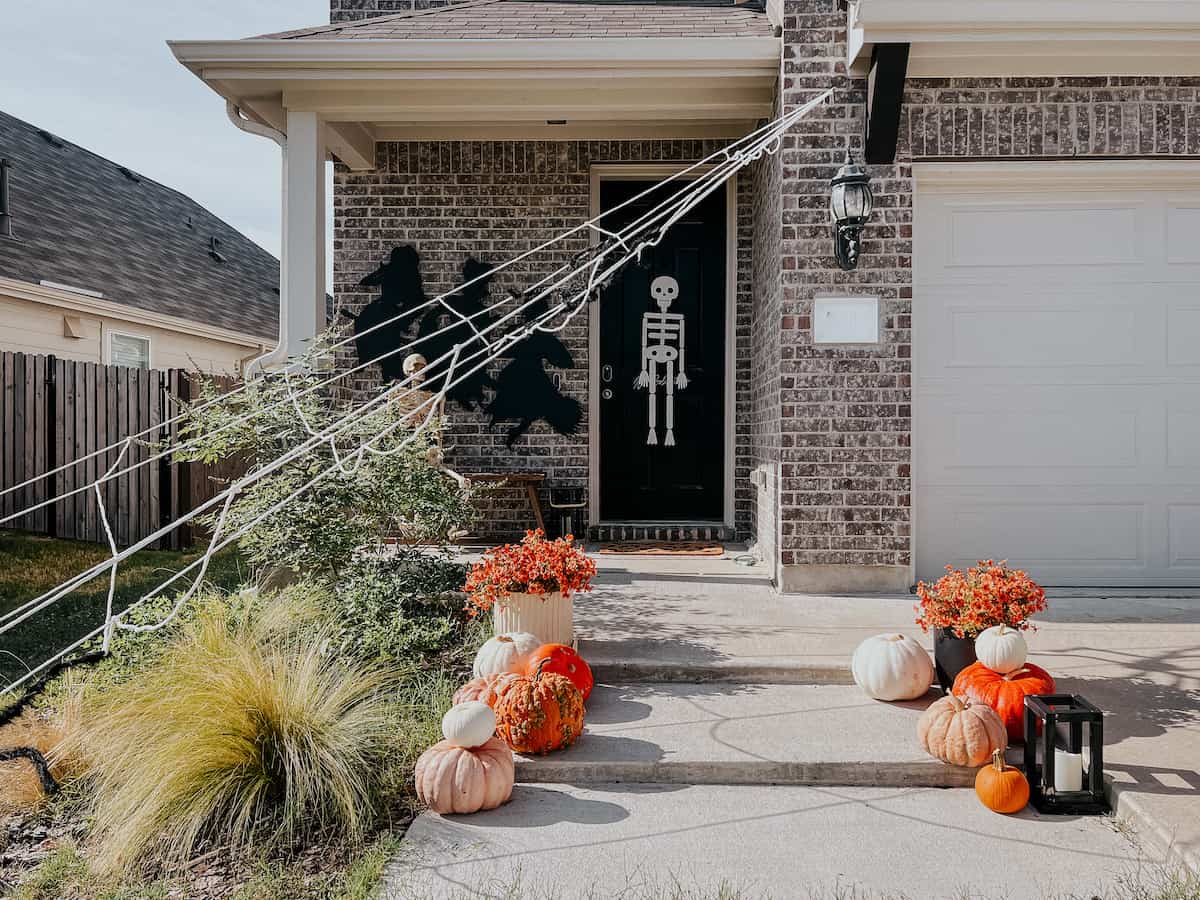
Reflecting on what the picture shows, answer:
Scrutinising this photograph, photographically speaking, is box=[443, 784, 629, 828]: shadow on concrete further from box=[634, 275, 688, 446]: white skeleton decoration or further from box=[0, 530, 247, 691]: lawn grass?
box=[634, 275, 688, 446]: white skeleton decoration

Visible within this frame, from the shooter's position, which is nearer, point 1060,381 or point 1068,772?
A: point 1068,772

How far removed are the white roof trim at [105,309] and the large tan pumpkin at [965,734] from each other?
29.8ft

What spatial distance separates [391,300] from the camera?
6.41 metres

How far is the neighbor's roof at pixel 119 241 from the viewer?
927 centimetres

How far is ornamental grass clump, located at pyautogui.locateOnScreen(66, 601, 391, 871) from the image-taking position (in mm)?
2420

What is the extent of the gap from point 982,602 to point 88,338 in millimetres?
9770

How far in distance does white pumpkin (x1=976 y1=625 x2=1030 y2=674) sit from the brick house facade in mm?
1662

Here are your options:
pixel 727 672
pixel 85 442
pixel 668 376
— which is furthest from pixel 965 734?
pixel 85 442

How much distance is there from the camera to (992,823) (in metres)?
2.46

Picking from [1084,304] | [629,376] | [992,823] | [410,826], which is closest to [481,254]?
[629,376]

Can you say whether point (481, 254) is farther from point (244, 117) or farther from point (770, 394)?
point (770, 394)

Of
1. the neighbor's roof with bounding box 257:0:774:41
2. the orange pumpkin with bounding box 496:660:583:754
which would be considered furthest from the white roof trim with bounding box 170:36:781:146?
the orange pumpkin with bounding box 496:660:583:754

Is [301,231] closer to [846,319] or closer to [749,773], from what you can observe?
[846,319]

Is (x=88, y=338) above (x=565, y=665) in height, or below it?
above
